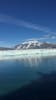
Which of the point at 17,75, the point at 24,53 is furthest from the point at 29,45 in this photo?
the point at 17,75

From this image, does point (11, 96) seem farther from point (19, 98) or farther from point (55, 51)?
point (55, 51)

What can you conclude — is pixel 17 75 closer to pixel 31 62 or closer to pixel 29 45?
pixel 31 62

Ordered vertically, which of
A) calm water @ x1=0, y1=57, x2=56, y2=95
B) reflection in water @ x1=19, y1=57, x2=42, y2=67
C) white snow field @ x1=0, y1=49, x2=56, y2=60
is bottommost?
calm water @ x1=0, y1=57, x2=56, y2=95

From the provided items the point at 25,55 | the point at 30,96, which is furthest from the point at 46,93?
the point at 25,55

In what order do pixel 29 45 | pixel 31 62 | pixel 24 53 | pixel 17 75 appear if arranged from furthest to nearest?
pixel 29 45, pixel 24 53, pixel 31 62, pixel 17 75

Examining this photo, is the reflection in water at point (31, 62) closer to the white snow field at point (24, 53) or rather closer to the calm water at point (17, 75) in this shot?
the calm water at point (17, 75)

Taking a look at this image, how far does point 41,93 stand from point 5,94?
1.03 meters

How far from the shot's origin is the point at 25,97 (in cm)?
536

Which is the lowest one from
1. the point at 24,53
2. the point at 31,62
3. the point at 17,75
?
the point at 17,75

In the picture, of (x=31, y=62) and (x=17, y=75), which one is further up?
(x=31, y=62)

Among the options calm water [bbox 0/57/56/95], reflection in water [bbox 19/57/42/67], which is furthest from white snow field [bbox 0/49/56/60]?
calm water [bbox 0/57/56/95]

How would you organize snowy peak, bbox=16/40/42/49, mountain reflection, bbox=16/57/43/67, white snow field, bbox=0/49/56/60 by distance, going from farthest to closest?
snowy peak, bbox=16/40/42/49 → white snow field, bbox=0/49/56/60 → mountain reflection, bbox=16/57/43/67

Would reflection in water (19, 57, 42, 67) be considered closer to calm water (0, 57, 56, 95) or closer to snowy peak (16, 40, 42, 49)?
calm water (0, 57, 56, 95)

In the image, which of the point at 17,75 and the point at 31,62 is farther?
the point at 31,62
